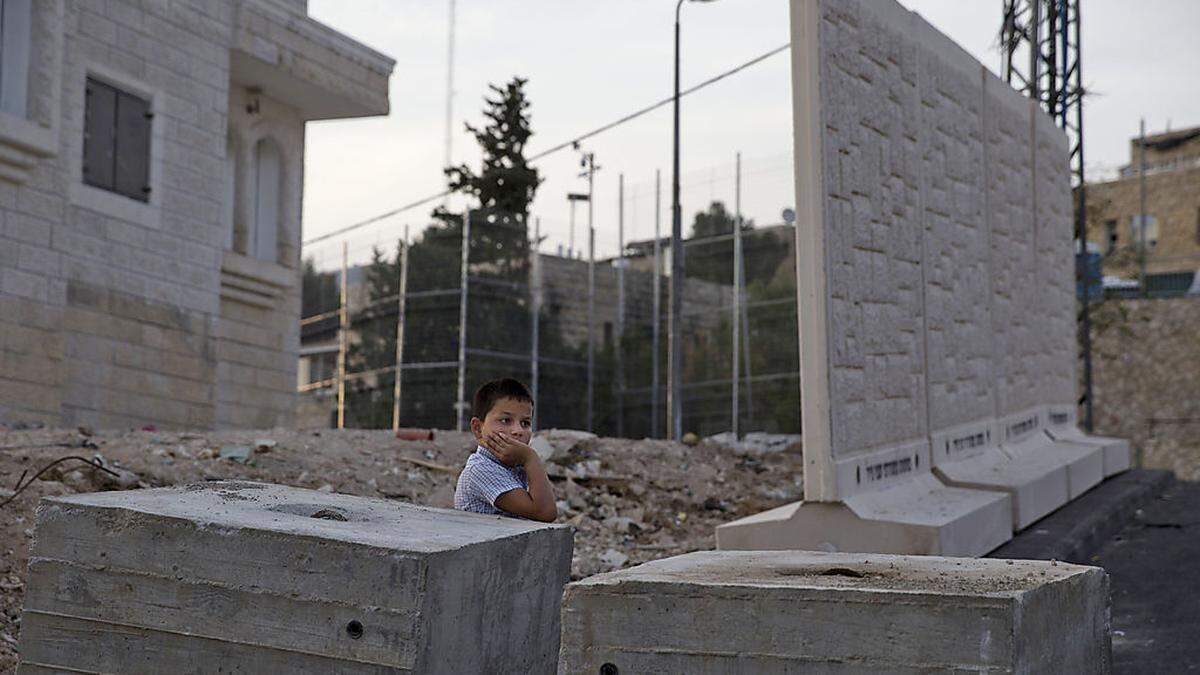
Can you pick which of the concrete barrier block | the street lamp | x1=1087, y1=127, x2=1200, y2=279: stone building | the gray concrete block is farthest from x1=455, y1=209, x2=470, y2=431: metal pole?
x1=1087, y1=127, x2=1200, y2=279: stone building

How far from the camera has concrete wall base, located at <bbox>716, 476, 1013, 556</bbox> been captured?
7227mm

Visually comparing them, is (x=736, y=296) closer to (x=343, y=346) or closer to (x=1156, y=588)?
(x=343, y=346)

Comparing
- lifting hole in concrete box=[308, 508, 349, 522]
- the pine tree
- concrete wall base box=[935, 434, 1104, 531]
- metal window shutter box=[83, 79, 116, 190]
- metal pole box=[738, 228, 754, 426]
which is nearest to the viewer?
lifting hole in concrete box=[308, 508, 349, 522]

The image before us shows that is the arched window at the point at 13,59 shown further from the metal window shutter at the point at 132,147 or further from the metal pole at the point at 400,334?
the metal pole at the point at 400,334

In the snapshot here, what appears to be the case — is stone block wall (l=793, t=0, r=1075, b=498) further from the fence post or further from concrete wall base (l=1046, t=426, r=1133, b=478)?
the fence post

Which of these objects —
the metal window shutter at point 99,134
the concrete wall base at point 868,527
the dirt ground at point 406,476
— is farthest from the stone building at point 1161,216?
the concrete wall base at point 868,527

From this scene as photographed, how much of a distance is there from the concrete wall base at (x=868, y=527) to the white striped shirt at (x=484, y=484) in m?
2.95

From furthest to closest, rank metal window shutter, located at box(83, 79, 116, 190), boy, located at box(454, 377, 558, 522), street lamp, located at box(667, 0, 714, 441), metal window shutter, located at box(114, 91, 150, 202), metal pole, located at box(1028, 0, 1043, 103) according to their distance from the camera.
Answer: street lamp, located at box(667, 0, 714, 441) < metal pole, located at box(1028, 0, 1043, 103) < metal window shutter, located at box(114, 91, 150, 202) < metal window shutter, located at box(83, 79, 116, 190) < boy, located at box(454, 377, 558, 522)

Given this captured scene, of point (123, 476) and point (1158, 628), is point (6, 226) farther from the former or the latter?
point (1158, 628)

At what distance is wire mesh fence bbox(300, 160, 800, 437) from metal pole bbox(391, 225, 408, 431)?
0.08 ft

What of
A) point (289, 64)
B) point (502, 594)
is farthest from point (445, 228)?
point (502, 594)

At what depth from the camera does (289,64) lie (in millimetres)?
→ 15000

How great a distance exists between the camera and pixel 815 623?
326 centimetres

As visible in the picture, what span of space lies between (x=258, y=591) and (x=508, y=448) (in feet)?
4.75
